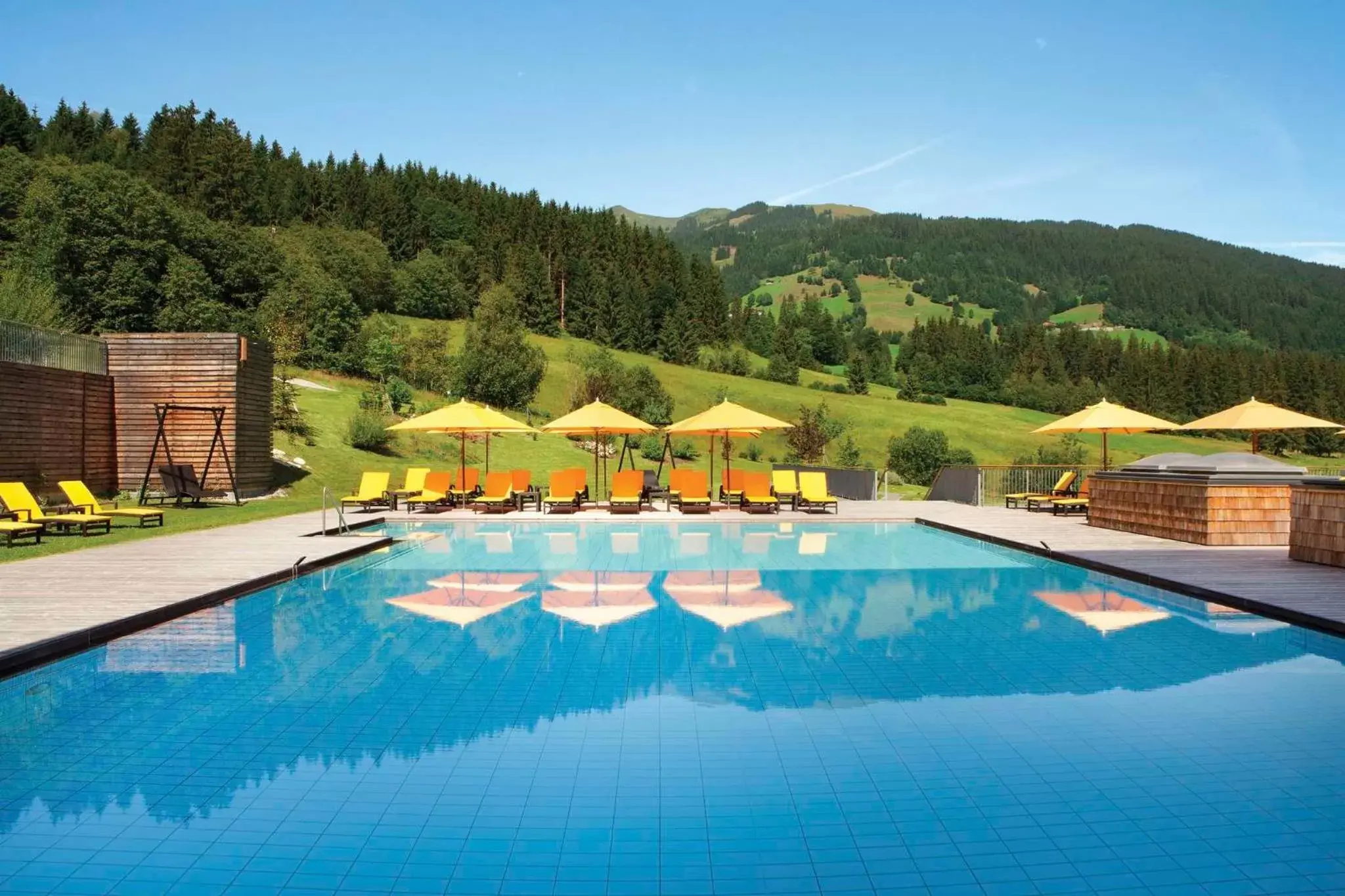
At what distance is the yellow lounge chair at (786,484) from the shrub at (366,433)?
40.8 feet

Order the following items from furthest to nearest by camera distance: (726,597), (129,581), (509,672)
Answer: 1. (726,597)
2. (129,581)
3. (509,672)

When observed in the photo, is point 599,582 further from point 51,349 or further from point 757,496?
point 51,349

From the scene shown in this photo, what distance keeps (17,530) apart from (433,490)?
23.6 feet

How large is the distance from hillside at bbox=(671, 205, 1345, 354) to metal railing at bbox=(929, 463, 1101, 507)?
2891 inches

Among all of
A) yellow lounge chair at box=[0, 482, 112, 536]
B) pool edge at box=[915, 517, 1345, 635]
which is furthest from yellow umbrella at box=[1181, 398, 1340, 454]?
yellow lounge chair at box=[0, 482, 112, 536]

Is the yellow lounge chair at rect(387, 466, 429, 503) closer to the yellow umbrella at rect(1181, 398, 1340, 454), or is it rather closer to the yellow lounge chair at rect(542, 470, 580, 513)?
the yellow lounge chair at rect(542, 470, 580, 513)

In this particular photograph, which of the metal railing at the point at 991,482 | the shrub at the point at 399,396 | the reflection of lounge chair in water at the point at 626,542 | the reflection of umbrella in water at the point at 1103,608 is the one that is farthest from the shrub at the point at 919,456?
the reflection of umbrella in water at the point at 1103,608

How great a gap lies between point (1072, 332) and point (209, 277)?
71.1m

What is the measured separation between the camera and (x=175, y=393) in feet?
57.6

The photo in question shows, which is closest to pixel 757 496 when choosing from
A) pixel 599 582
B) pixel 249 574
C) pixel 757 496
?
pixel 757 496

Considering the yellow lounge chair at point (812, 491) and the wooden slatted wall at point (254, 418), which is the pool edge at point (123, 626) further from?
the yellow lounge chair at point (812, 491)

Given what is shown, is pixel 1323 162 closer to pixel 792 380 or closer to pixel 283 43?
pixel 283 43

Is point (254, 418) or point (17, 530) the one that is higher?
point (254, 418)

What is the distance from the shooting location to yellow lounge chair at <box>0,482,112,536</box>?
37.6 feet
